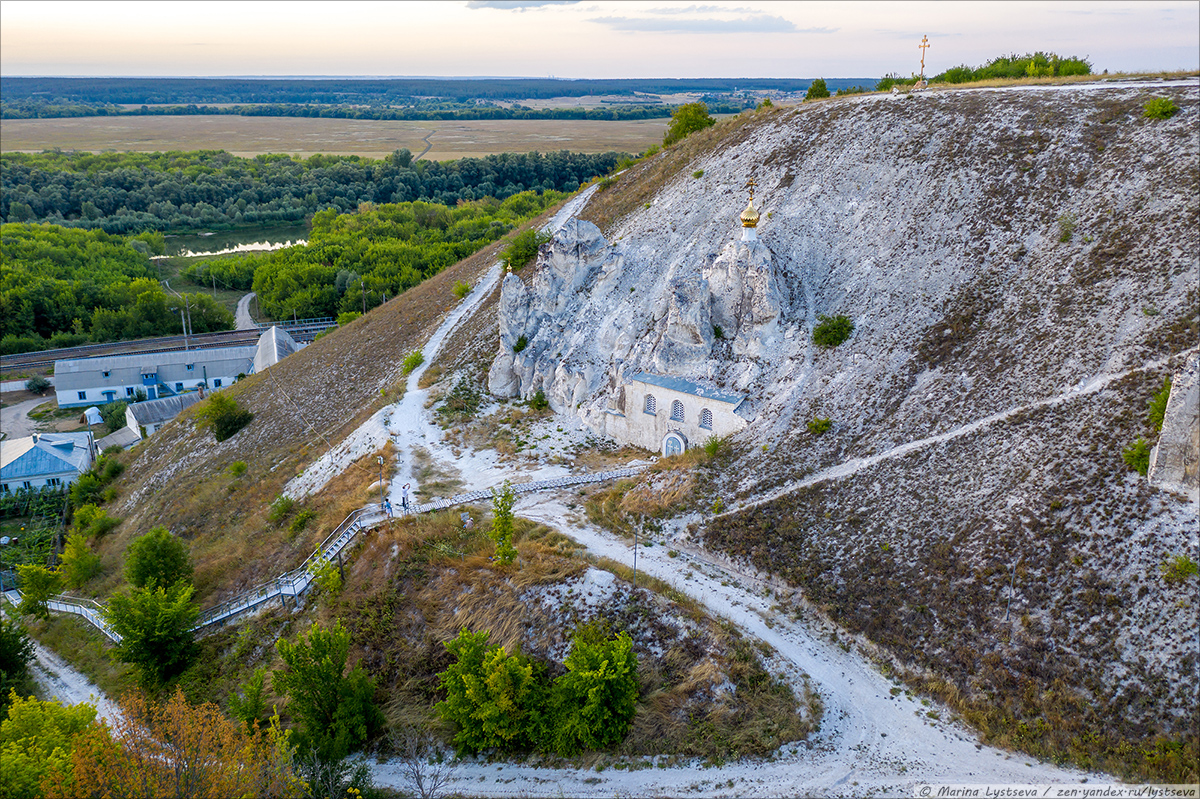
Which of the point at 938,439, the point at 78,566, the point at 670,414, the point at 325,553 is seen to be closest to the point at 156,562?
the point at 325,553

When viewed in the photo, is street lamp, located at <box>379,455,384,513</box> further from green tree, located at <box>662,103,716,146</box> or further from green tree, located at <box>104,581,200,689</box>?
green tree, located at <box>662,103,716,146</box>

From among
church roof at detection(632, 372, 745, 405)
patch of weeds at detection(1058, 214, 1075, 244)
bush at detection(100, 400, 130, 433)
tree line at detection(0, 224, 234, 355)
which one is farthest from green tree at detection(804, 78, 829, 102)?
tree line at detection(0, 224, 234, 355)

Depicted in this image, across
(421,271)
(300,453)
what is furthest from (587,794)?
(421,271)

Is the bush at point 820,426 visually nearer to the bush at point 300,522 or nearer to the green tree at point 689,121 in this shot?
the bush at point 300,522

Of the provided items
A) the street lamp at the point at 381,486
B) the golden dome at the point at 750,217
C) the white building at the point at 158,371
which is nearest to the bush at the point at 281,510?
the street lamp at the point at 381,486

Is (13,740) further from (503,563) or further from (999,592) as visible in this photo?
(999,592)

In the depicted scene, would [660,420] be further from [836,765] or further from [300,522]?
[836,765]

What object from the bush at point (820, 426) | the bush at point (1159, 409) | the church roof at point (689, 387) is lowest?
the bush at point (820, 426)
